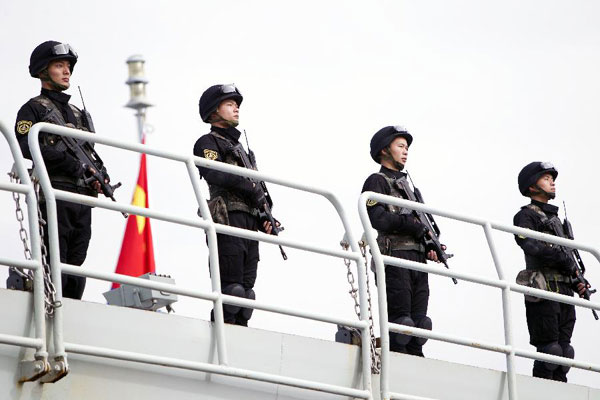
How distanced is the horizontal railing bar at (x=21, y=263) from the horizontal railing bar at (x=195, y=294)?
0.49 feet

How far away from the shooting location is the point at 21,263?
6785mm

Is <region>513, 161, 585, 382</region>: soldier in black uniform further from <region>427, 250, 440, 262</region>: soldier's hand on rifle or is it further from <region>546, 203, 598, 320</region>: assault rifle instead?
<region>427, 250, 440, 262</region>: soldier's hand on rifle

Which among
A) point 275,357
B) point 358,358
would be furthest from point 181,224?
point 358,358

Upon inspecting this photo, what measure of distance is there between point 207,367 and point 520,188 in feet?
14.7

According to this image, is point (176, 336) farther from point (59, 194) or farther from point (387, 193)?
point (387, 193)

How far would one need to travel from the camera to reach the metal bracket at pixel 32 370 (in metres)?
6.82

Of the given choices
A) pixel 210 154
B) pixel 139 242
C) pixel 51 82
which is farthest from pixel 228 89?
pixel 139 242

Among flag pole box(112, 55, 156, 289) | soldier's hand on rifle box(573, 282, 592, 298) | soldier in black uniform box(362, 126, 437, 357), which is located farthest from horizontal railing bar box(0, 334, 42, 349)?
flag pole box(112, 55, 156, 289)

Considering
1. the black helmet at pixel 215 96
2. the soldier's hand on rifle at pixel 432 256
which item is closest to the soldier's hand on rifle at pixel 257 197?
the black helmet at pixel 215 96

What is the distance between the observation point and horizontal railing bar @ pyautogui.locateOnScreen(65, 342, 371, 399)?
699cm

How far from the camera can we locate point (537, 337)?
409 inches

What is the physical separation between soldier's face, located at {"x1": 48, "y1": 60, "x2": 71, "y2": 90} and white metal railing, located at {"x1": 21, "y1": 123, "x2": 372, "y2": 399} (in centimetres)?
142

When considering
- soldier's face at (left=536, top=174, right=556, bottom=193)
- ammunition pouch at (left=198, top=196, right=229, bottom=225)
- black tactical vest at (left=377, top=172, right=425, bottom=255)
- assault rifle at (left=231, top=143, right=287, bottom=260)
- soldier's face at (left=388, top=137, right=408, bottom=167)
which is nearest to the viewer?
ammunition pouch at (left=198, top=196, right=229, bottom=225)

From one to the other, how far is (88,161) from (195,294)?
4.96 feet
